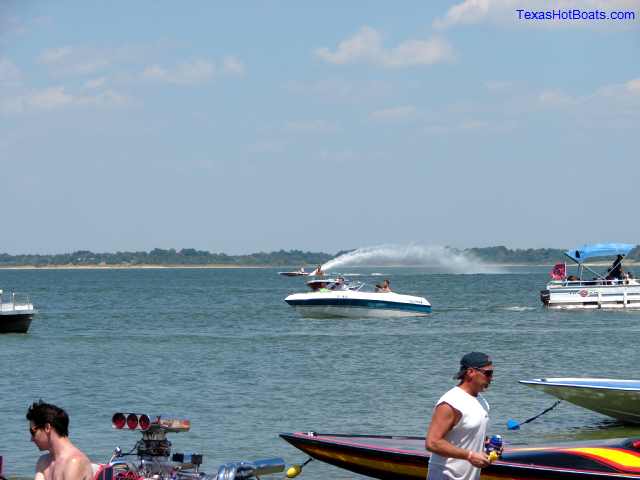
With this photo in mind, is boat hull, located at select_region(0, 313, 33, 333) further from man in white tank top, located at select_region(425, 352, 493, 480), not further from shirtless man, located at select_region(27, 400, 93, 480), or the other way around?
man in white tank top, located at select_region(425, 352, 493, 480)

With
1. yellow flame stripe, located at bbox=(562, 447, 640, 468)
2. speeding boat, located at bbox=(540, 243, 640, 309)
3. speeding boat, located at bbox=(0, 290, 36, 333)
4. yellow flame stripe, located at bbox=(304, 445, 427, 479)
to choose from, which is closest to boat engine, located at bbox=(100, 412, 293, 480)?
yellow flame stripe, located at bbox=(304, 445, 427, 479)

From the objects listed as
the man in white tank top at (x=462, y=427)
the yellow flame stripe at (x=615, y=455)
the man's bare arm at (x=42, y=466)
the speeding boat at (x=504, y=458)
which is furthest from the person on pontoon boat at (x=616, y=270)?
the man's bare arm at (x=42, y=466)

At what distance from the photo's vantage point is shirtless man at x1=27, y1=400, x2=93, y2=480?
736cm

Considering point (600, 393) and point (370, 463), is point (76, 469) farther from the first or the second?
point (600, 393)

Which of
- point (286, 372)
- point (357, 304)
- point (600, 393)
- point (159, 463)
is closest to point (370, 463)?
point (159, 463)

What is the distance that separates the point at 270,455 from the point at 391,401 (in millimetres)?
7045

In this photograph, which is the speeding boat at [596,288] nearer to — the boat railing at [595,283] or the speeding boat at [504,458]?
the boat railing at [595,283]

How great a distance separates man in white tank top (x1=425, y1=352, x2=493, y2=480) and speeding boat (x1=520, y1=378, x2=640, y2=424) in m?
11.1

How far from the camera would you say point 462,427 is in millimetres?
7941

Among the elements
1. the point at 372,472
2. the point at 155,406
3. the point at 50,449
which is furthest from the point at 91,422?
the point at 50,449

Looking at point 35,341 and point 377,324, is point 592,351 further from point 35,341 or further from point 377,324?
point 35,341

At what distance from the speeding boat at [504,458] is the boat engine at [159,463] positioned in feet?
10.6

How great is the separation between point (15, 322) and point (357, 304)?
53.9 feet

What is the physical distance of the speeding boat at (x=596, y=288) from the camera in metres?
57.2
